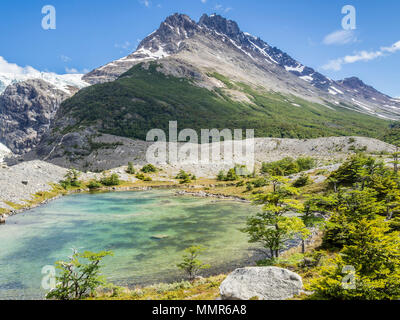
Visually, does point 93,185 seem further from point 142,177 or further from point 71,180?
point 142,177

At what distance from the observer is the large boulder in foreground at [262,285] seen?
11.7 metres

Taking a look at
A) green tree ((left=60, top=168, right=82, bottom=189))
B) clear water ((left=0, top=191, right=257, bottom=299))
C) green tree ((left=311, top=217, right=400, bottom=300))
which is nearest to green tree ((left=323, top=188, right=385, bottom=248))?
green tree ((left=311, top=217, right=400, bottom=300))

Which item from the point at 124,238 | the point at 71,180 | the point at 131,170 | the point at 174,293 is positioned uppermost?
the point at 131,170

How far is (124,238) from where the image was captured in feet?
114

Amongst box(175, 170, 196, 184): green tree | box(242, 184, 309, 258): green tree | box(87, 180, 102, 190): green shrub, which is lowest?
box(87, 180, 102, 190): green shrub

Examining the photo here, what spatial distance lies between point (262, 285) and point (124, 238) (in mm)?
27257

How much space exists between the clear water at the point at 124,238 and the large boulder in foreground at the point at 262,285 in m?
11.0

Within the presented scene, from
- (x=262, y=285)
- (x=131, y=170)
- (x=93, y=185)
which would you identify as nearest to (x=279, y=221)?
(x=262, y=285)

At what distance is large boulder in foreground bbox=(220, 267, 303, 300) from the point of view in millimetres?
11695

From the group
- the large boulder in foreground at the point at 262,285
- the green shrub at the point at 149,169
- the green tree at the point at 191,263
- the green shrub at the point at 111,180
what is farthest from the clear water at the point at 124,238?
the green shrub at the point at 149,169

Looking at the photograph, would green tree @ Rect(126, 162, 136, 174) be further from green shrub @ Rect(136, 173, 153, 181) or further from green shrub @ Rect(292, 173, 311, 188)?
green shrub @ Rect(292, 173, 311, 188)

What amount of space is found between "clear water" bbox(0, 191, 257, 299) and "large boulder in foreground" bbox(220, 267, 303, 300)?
11.0 meters

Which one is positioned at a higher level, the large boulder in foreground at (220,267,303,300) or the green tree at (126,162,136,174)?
the large boulder in foreground at (220,267,303,300)
